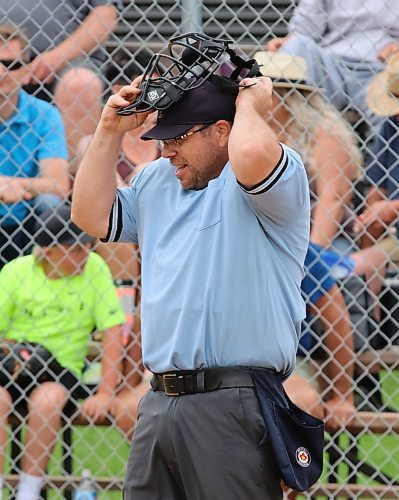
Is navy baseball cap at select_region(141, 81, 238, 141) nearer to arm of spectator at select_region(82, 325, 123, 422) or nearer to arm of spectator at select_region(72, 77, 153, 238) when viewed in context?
arm of spectator at select_region(72, 77, 153, 238)

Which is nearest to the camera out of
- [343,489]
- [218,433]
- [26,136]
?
[218,433]

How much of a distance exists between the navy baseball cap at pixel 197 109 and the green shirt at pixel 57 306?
177 centimetres

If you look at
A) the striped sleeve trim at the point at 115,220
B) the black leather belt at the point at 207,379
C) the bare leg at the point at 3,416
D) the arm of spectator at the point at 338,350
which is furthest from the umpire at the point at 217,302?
the bare leg at the point at 3,416

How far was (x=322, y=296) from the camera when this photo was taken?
420 cm

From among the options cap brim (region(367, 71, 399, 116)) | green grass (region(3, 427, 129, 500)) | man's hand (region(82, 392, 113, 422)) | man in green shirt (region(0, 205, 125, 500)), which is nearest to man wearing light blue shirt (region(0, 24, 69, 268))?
man in green shirt (region(0, 205, 125, 500))

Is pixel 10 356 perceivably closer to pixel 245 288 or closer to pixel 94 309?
pixel 94 309

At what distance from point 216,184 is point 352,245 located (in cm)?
162

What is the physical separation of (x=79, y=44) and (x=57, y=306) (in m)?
1.21

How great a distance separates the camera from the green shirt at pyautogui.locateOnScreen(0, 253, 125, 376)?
439 cm

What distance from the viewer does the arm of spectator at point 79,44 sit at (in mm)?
4461

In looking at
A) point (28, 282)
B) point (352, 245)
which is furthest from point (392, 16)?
point (28, 282)

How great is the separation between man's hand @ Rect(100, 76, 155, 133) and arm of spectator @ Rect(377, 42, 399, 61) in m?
1.91

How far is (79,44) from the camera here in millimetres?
4520

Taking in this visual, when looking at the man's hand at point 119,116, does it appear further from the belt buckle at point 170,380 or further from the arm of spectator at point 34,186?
the arm of spectator at point 34,186
